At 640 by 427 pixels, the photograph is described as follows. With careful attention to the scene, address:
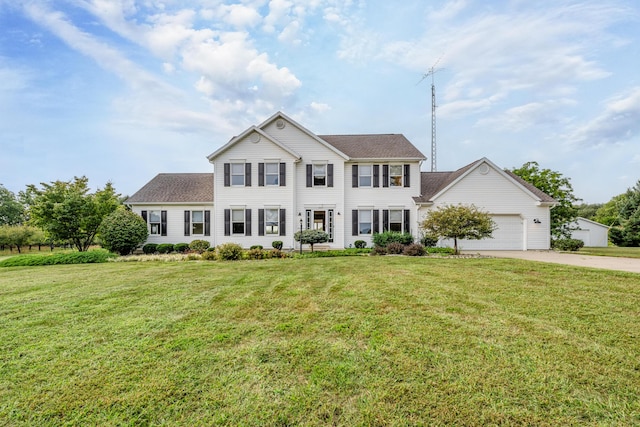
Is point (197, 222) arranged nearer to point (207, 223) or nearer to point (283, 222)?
point (207, 223)

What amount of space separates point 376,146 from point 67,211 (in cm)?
2153

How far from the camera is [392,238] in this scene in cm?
1659

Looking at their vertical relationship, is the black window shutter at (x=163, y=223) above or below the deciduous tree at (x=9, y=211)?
below

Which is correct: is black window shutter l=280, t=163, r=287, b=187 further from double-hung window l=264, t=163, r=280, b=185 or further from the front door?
the front door

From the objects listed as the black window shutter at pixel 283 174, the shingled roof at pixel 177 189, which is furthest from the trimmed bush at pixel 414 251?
the shingled roof at pixel 177 189

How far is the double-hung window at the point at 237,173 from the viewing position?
1773 cm

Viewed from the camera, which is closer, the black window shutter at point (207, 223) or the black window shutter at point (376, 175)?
the black window shutter at point (207, 223)

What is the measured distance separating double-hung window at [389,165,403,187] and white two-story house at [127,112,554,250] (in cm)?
7

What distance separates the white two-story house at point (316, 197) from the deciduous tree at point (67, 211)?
10.5ft

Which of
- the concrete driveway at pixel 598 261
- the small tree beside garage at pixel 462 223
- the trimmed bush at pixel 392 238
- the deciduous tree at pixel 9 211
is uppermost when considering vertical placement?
the deciduous tree at pixel 9 211

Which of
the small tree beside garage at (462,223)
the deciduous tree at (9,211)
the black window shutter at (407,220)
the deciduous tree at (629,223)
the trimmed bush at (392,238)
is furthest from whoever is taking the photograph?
the deciduous tree at (9,211)

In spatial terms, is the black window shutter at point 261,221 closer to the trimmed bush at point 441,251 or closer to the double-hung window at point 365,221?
the double-hung window at point 365,221

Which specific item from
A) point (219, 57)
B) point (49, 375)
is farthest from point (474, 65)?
point (49, 375)

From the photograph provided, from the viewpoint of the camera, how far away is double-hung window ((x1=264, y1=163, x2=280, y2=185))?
1769 centimetres
